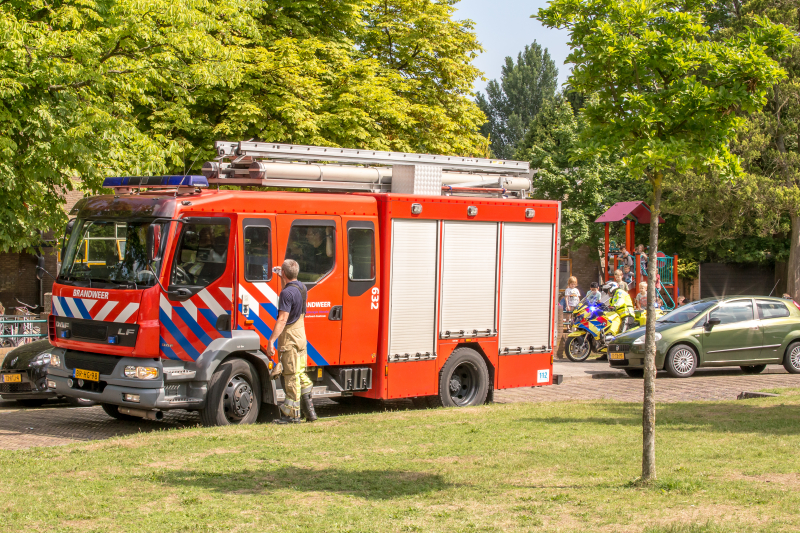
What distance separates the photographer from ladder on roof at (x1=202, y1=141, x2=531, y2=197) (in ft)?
37.0

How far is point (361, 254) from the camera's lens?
1141cm

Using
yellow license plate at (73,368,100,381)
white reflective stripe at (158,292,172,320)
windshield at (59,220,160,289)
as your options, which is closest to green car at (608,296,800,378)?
white reflective stripe at (158,292,172,320)

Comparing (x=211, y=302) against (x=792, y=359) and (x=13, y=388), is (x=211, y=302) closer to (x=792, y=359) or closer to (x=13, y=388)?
(x=13, y=388)

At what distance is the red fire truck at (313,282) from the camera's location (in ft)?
33.0

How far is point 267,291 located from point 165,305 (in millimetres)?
1196

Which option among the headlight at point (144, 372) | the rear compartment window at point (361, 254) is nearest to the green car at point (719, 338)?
the rear compartment window at point (361, 254)

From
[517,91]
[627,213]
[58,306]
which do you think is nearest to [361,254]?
[58,306]

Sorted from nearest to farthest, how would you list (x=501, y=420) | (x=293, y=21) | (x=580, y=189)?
(x=501, y=420)
(x=293, y=21)
(x=580, y=189)

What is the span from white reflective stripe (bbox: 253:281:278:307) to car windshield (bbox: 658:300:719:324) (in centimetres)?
980

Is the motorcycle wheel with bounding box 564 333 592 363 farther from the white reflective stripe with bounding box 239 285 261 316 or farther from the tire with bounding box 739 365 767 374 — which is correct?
the white reflective stripe with bounding box 239 285 261 316

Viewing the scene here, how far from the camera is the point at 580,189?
38281 mm

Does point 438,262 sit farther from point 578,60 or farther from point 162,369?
point 578,60

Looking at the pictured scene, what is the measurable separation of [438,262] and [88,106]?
6904 mm

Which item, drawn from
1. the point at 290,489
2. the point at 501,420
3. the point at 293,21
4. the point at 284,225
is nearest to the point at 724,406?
the point at 501,420
